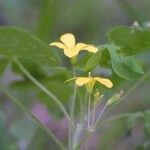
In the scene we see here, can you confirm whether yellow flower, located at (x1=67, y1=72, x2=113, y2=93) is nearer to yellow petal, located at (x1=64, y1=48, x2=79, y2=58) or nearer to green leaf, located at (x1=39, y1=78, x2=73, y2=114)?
yellow petal, located at (x1=64, y1=48, x2=79, y2=58)

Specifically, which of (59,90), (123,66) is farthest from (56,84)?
(123,66)

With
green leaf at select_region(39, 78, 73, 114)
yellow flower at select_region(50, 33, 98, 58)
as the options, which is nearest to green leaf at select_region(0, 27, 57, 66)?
yellow flower at select_region(50, 33, 98, 58)

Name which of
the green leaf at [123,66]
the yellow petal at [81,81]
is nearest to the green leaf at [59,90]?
the green leaf at [123,66]

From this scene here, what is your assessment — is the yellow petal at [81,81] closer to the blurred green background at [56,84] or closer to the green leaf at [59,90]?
the blurred green background at [56,84]

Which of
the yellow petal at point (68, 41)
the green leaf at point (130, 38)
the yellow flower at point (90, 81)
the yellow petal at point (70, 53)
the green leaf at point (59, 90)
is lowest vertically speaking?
the yellow flower at point (90, 81)

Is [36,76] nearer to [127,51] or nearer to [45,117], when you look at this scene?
[127,51]
